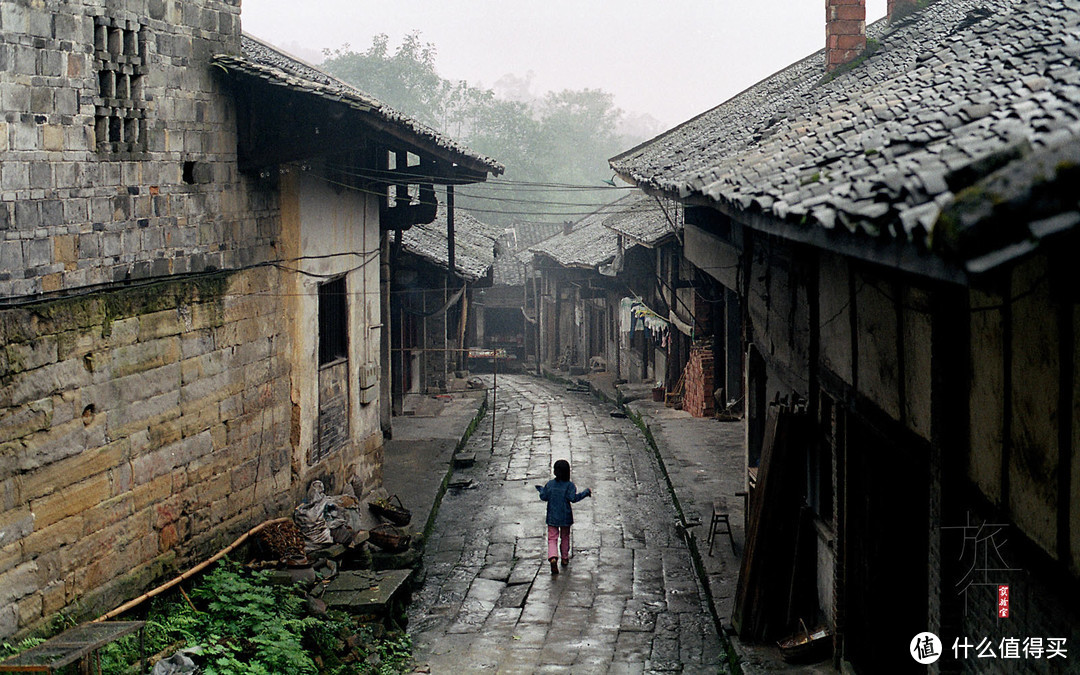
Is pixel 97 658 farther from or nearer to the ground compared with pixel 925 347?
nearer to the ground

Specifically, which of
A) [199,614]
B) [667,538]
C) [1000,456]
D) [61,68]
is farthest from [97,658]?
[667,538]

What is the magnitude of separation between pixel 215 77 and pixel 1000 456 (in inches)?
294

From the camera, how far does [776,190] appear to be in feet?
17.4

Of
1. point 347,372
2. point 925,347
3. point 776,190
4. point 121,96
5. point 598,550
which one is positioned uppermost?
point 121,96

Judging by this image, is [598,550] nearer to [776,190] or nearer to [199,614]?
[199,614]

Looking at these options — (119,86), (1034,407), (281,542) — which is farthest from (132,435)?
(1034,407)

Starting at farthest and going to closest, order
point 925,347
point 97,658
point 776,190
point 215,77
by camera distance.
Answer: point 215,77, point 97,658, point 776,190, point 925,347

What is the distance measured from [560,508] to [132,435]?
4.90m

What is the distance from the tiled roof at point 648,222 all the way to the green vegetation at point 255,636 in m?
10.3

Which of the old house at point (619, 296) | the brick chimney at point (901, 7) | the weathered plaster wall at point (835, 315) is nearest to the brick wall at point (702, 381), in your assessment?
the old house at point (619, 296)

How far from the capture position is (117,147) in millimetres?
7707

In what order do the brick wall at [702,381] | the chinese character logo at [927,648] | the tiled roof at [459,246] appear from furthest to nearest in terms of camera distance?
the tiled roof at [459,246] → the brick wall at [702,381] → the chinese character logo at [927,648]

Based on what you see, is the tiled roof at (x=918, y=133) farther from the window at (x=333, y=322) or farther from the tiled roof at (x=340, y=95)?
the window at (x=333, y=322)

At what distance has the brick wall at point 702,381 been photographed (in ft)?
63.1
